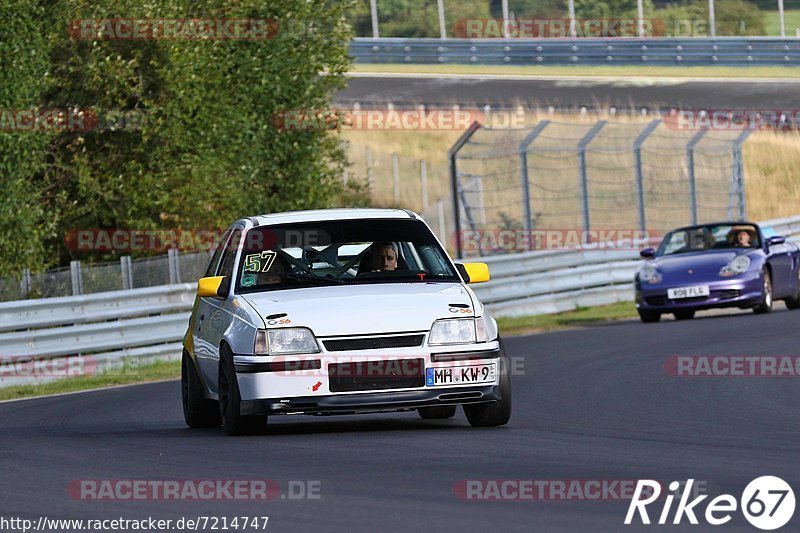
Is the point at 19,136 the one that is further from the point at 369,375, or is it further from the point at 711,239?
the point at 369,375

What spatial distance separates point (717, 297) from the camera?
70.0 feet

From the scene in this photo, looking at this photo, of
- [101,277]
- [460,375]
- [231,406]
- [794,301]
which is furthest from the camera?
[794,301]

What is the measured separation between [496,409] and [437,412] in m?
1.29

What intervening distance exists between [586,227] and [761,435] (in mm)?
17576

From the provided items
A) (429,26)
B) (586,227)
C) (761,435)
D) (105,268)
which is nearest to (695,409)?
(761,435)

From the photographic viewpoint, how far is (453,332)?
9961 mm

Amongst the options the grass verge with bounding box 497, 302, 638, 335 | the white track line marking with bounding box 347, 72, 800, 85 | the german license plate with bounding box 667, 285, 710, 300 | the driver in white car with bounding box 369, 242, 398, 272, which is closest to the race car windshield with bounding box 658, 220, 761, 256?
the german license plate with bounding box 667, 285, 710, 300

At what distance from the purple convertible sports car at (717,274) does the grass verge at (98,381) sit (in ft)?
20.7

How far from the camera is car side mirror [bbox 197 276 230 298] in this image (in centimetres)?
1091

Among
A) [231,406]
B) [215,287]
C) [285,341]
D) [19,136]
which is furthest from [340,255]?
[19,136]

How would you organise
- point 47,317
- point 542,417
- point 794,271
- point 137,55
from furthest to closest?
1. point 137,55
2. point 794,271
3. point 47,317
4. point 542,417

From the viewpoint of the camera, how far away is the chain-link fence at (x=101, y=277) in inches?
800

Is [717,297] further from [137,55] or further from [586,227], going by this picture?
[137,55]

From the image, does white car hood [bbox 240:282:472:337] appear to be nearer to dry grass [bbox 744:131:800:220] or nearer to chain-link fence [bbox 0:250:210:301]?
chain-link fence [bbox 0:250:210:301]
